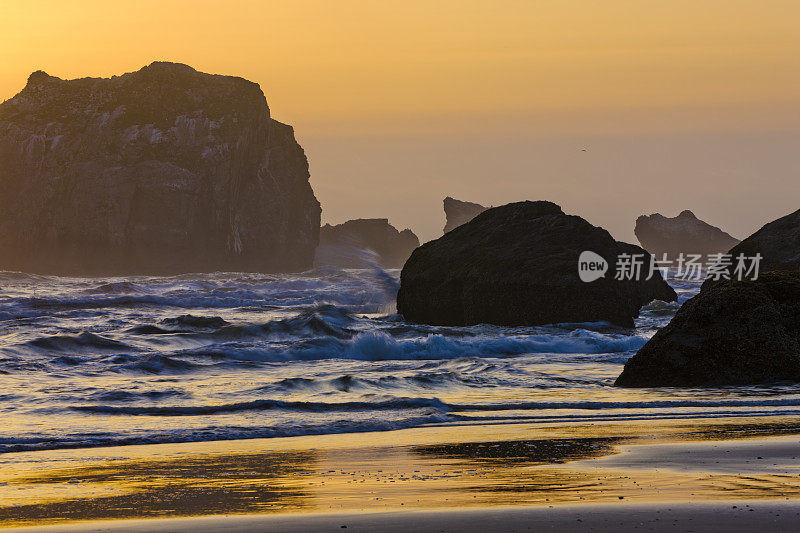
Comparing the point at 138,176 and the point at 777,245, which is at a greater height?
the point at 138,176

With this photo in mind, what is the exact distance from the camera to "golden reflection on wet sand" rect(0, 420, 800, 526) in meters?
6.35

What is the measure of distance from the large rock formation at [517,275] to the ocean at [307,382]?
98 cm

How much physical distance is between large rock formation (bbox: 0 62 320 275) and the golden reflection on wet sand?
122813 millimetres

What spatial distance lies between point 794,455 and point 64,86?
456ft

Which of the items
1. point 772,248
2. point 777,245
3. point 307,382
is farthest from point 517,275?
point 307,382

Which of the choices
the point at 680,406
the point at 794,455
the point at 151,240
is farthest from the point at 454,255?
the point at 151,240

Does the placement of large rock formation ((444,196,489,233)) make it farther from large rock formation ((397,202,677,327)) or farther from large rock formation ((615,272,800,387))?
large rock formation ((615,272,800,387))

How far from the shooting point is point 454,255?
93.9ft

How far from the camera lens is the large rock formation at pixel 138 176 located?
423 ft

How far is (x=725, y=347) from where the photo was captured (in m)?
13.7

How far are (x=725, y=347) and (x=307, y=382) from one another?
5458 millimetres

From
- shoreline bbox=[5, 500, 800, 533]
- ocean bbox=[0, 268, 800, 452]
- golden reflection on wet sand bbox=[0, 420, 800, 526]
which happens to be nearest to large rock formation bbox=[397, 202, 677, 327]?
ocean bbox=[0, 268, 800, 452]

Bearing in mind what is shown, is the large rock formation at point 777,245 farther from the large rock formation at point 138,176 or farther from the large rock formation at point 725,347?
the large rock formation at point 138,176

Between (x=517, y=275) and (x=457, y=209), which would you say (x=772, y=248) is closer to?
(x=517, y=275)
